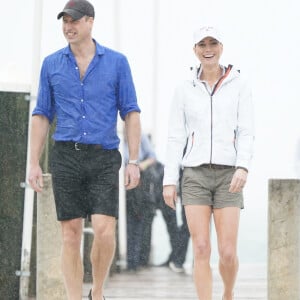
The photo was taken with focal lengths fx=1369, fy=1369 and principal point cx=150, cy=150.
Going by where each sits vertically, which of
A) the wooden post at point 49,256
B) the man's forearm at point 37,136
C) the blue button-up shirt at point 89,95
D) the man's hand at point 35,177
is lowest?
the wooden post at point 49,256

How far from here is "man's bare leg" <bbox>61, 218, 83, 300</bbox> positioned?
28.7 ft

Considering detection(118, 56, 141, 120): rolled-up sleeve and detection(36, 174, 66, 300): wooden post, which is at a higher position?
detection(118, 56, 141, 120): rolled-up sleeve

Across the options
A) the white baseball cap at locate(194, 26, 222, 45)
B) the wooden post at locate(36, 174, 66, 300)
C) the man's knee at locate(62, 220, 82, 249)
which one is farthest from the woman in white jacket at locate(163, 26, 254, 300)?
the wooden post at locate(36, 174, 66, 300)

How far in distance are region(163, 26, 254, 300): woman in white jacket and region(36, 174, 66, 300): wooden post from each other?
3.93ft

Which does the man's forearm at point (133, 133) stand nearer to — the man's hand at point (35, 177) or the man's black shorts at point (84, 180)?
the man's black shorts at point (84, 180)

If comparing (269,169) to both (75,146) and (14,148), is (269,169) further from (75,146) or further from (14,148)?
(75,146)

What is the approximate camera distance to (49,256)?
9531 mm

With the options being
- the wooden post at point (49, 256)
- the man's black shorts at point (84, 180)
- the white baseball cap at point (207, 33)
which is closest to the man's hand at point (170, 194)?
the man's black shorts at point (84, 180)

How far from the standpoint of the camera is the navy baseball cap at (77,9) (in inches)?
336

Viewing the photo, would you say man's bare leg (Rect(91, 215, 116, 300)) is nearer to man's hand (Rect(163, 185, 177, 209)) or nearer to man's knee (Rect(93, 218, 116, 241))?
man's knee (Rect(93, 218, 116, 241))

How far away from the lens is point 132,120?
875 centimetres

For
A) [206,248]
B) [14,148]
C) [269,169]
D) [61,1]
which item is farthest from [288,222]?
[269,169]

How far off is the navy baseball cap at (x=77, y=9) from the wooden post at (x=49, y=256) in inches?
59.1

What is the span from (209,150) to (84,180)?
2.72 ft
